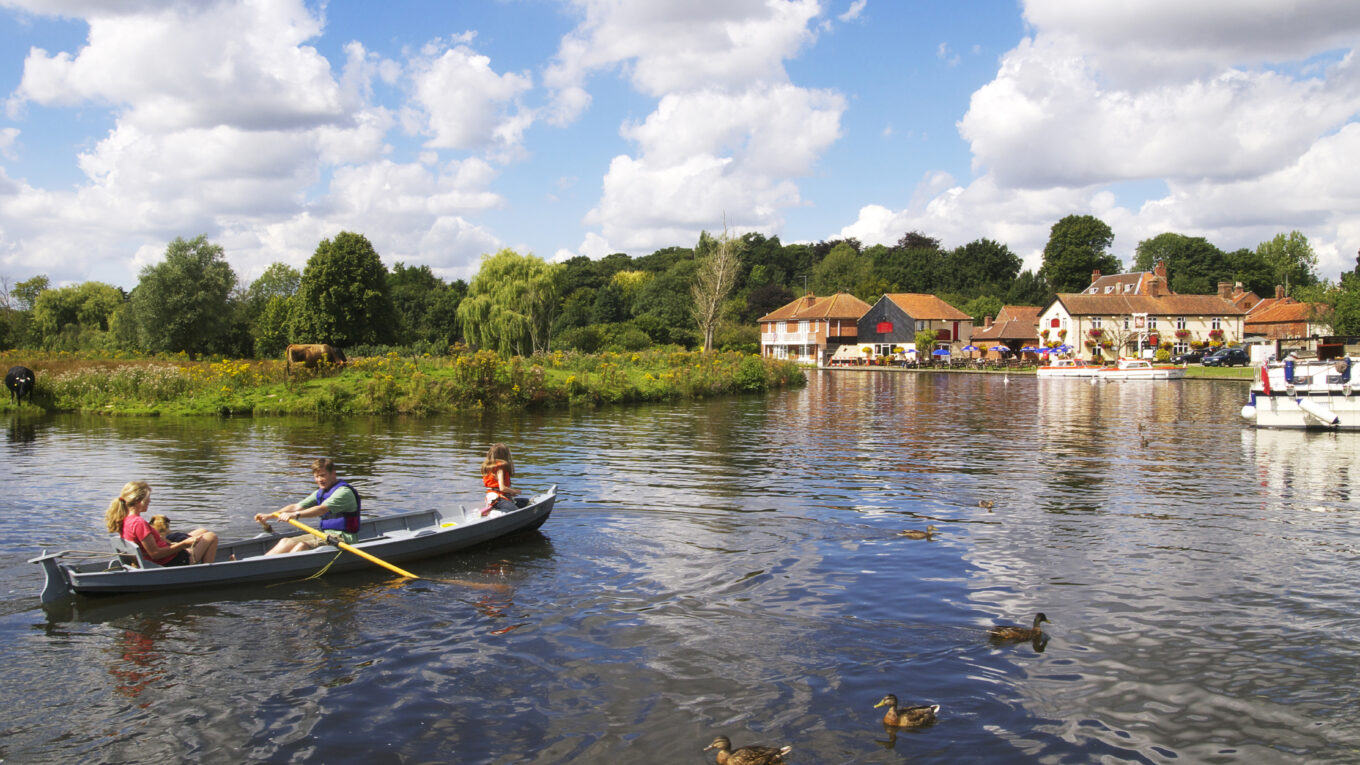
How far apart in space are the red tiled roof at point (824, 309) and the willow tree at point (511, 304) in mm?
41867

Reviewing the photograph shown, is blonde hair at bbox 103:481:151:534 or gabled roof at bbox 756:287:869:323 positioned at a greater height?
gabled roof at bbox 756:287:869:323

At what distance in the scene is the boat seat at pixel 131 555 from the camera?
1062 centimetres

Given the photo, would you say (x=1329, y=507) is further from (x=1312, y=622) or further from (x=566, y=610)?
(x=566, y=610)

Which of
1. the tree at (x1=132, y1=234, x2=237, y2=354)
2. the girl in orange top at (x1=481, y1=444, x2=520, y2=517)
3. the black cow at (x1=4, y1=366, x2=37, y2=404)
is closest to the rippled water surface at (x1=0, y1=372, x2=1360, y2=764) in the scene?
the girl in orange top at (x1=481, y1=444, x2=520, y2=517)

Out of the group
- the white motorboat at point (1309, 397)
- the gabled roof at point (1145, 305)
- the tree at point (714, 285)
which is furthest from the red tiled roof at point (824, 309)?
the white motorboat at point (1309, 397)

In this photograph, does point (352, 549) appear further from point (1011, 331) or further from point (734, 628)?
point (1011, 331)

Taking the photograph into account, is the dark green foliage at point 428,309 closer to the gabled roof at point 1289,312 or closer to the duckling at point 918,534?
the duckling at point 918,534

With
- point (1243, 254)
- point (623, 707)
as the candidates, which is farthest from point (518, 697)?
point (1243, 254)

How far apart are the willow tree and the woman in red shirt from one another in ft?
137

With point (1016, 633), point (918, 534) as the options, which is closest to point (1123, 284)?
point (918, 534)

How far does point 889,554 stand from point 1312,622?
5.14 metres

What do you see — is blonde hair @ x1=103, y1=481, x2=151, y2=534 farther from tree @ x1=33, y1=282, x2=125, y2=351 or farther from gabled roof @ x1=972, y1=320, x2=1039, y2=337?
gabled roof @ x1=972, y1=320, x2=1039, y2=337

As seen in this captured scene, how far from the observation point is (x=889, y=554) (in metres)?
12.9

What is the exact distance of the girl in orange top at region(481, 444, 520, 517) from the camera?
44.6 feet
